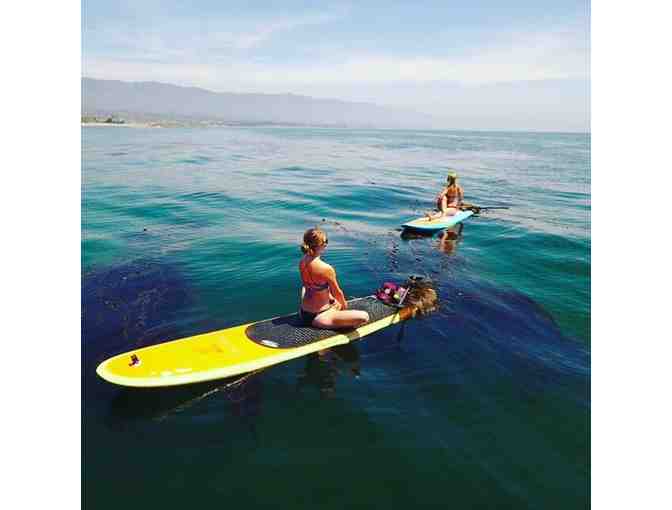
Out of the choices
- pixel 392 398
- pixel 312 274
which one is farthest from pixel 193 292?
pixel 392 398

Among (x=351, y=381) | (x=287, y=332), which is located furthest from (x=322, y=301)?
(x=351, y=381)

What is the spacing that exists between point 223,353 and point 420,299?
463 cm

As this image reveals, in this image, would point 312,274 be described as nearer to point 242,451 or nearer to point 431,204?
point 242,451

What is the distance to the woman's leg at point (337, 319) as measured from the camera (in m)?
7.95

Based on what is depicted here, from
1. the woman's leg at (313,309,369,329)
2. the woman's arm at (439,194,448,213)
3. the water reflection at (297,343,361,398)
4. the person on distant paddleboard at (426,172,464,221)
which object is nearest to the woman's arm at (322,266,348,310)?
the woman's leg at (313,309,369,329)

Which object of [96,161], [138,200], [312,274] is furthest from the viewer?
[96,161]

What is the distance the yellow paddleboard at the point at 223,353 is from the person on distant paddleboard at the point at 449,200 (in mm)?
10142

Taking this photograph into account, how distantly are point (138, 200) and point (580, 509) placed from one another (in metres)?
21.6

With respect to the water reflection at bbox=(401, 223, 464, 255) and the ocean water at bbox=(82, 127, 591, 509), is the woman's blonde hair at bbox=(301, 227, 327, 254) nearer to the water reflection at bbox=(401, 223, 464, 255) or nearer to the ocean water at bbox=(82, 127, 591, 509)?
the ocean water at bbox=(82, 127, 591, 509)

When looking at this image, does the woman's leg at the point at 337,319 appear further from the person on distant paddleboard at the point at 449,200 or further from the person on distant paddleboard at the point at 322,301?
the person on distant paddleboard at the point at 449,200

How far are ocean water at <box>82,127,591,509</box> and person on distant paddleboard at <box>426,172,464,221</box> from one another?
1019 millimetres

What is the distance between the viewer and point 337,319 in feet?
26.1

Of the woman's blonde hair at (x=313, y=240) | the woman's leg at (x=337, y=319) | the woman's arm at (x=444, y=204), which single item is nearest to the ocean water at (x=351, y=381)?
the woman's leg at (x=337, y=319)

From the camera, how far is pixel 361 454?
587cm
